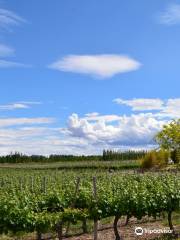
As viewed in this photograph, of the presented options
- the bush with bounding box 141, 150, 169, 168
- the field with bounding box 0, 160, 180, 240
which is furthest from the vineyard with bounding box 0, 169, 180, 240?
the bush with bounding box 141, 150, 169, 168

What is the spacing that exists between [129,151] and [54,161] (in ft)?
46.2

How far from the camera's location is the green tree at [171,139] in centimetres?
5153

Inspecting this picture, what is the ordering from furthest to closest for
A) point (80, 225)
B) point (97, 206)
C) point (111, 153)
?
point (111, 153) < point (80, 225) < point (97, 206)

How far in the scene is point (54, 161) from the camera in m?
84.7

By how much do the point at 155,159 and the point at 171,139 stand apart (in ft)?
11.9

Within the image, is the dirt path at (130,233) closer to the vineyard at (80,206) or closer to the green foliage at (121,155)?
the vineyard at (80,206)

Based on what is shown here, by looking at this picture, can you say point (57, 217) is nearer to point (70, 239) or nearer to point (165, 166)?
point (70, 239)

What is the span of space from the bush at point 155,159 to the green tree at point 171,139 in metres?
1.32

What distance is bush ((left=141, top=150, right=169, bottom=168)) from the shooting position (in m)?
49.1

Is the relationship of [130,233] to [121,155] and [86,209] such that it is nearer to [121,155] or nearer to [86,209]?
[86,209]

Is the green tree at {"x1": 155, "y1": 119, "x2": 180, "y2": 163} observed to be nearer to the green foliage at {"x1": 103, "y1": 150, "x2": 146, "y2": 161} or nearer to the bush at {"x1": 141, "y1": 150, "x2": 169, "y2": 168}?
the bush at {"x1": 141, "y1": 150, "x2": 169, "y2": 168}

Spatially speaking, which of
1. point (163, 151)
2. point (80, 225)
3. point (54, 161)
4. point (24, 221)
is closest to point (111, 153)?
point (54, 161)

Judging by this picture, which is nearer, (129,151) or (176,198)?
→ (176,198)

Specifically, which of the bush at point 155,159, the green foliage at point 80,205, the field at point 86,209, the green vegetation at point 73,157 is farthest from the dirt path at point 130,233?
the green vegetation at point 73,157
